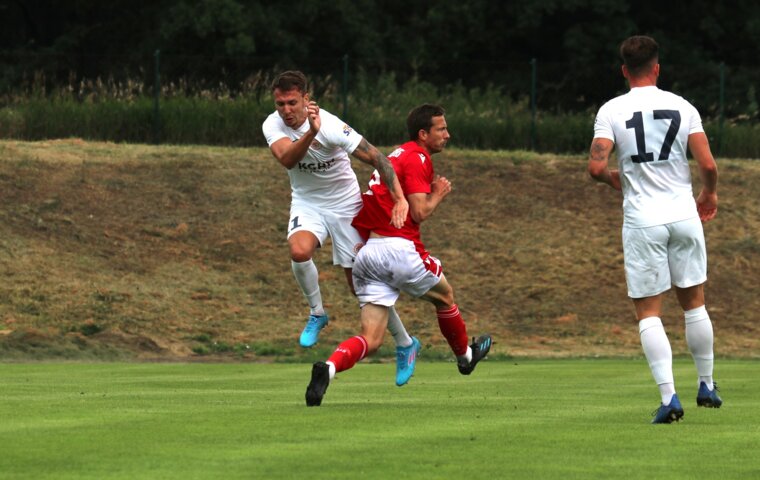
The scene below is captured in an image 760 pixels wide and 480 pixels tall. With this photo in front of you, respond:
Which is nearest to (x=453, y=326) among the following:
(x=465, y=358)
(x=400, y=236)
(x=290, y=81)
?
(x=465, y=358)

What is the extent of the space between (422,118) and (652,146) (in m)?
2.15

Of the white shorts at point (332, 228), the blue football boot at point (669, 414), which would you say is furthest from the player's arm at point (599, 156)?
the white shorts at point (332, 228)

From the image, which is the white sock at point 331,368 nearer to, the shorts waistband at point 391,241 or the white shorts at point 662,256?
the shorts waistband at point 391,241

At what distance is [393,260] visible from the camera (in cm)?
1039

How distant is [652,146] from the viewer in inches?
350

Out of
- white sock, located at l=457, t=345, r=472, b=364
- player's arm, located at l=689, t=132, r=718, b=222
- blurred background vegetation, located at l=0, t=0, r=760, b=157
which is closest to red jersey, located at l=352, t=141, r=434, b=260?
white sock, located at l=457, t=345, r=472, b=364

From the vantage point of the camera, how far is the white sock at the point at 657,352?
8.63 m

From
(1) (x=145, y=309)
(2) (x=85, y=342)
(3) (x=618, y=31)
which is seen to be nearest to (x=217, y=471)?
(2) (x=85, y=342)

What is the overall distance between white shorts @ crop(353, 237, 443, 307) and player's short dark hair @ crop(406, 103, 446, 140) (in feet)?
2.48

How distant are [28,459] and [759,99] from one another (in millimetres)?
31612

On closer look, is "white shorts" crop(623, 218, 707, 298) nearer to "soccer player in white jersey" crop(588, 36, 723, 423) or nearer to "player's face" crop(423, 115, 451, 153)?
"soccer player in white jersey" crop(588, 36, 723, 423)

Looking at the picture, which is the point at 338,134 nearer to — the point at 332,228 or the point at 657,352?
the point at 332,228

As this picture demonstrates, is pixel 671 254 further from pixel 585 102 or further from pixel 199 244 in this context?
pixel 585 102

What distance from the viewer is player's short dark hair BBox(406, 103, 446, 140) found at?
1063 centimetres
